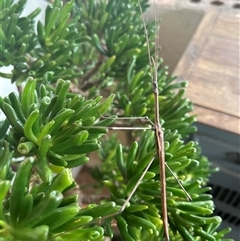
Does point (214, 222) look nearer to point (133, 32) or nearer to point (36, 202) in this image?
point (36, 202)

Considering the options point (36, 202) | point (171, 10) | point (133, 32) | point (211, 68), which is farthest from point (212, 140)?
point (36, 202)

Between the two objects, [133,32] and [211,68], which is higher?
[133,32]

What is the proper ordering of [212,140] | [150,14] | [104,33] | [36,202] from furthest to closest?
[150,14], [212,140], [104,33], [36,202]

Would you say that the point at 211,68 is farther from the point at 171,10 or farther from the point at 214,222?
the point at 214,222

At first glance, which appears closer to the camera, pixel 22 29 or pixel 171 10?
pixel 22 29

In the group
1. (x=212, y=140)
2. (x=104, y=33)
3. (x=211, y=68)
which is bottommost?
(x=212, y=140)

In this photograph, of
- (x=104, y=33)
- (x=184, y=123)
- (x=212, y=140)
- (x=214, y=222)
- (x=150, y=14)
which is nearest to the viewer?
(x=214, y=222)

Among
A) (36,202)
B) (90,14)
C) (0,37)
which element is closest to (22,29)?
(0,37)
